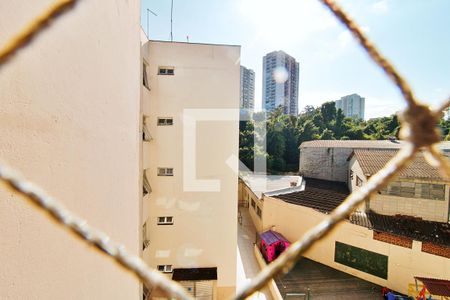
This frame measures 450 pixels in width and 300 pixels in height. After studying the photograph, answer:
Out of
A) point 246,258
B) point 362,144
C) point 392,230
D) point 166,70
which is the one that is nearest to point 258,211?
point 246,258

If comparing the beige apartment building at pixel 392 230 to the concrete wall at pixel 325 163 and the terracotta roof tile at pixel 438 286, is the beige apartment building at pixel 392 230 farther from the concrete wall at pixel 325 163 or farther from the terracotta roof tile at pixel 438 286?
the concrete wall at pixel 325 163

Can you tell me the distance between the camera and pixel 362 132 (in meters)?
23.6

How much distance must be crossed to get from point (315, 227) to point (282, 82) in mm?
44900

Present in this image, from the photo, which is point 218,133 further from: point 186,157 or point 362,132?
point 362,132

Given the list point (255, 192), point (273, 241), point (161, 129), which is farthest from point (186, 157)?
point (255, 192)

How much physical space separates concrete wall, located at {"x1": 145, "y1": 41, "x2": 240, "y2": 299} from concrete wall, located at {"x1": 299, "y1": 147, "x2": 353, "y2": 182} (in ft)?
32.8

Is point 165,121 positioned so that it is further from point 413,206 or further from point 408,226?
point 413,206

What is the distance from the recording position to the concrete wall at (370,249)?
21.3 ft

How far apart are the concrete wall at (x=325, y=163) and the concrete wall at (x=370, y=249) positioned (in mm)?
6659

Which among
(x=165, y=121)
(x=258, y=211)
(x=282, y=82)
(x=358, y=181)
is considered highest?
(x=282, y=82)

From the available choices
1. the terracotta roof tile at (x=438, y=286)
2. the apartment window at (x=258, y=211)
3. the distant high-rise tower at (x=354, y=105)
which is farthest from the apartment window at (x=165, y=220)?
the distant high-rise tower at (x=354, y=105)

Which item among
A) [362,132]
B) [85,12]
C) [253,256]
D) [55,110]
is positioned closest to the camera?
[55,110]

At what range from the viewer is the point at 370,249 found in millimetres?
7359

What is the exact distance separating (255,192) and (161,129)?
23.5ft
